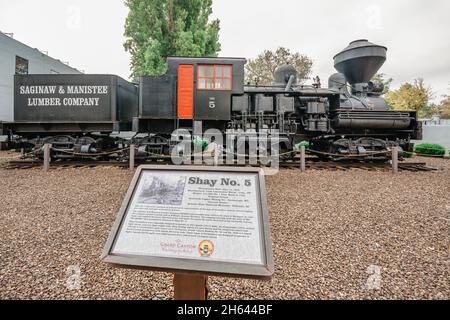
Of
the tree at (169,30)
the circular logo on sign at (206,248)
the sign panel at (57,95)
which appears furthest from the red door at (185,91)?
the tree at (169,30)

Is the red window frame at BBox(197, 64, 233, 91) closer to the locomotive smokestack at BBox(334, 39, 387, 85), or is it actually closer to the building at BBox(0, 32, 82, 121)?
the locomotive smokestack at BBox(334, 39, 387, 85)

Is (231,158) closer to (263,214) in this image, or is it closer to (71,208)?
(71,208)

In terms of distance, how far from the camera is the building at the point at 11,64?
16.8m

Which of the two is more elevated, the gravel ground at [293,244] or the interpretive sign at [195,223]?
the interpretive sign at [195,223]

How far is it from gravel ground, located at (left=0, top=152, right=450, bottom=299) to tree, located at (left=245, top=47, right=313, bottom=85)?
30260mm

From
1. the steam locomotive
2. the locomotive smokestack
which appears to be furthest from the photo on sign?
the locomotive smokestack

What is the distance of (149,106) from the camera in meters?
8.69

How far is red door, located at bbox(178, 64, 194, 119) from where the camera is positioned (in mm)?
8437

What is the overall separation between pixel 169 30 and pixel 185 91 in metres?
13.3

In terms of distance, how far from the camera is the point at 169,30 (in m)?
18.9

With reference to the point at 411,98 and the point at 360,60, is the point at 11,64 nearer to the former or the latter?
the point at 360,60

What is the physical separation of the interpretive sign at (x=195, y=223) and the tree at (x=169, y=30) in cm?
1758

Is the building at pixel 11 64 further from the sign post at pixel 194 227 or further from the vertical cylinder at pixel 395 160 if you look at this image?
the vertical cylinder at pixel 395 160

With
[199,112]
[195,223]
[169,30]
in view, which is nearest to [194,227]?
[195,223]
